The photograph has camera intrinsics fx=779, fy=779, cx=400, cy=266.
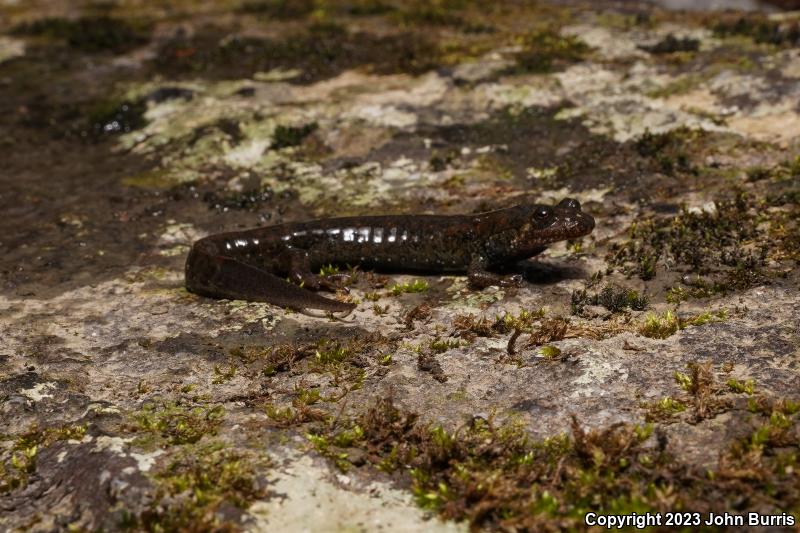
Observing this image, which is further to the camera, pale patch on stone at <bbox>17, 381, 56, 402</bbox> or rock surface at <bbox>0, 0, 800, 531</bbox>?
pale patch on stone at <bbox>17, 381, 56, 402</bbox>

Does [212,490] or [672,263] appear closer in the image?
[212,490]

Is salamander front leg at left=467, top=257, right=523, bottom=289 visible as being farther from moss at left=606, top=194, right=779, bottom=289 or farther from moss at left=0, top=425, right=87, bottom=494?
moss at left=0, top=425, right=87, bottom=494

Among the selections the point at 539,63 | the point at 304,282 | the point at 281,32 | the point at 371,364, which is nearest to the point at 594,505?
the point at 371,364

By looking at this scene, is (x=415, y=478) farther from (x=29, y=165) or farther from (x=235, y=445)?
(x=29, y=165)

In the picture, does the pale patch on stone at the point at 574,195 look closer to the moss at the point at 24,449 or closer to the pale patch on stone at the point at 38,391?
the pale patch on stone at the point at 38,391

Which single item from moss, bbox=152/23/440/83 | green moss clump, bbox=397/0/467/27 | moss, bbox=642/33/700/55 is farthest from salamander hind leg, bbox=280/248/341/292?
green moss clump, bbox=397/0/467/27

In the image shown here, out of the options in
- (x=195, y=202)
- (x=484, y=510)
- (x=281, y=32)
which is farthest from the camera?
(x=281, y=32)
